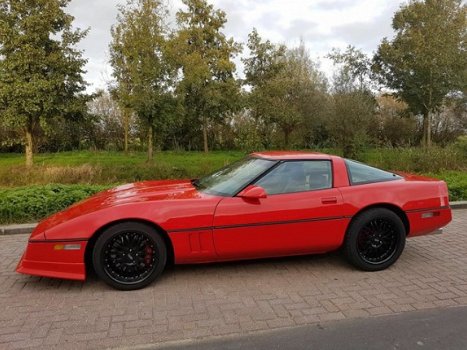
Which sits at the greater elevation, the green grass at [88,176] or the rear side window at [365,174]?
the rear side window at [365,174]

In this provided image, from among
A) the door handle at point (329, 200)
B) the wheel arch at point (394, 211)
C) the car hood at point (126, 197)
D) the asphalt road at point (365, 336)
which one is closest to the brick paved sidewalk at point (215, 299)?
the asphalt road at point (365, 336)

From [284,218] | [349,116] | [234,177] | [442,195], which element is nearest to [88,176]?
[234,177]

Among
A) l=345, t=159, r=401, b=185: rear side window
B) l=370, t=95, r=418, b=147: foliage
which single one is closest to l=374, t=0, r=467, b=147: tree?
l=370, t=95, r=418, b=147: foliage

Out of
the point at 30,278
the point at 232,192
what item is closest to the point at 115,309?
the point at 30,278

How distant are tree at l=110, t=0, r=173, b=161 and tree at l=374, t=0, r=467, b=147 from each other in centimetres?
Result: 935

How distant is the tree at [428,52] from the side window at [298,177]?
42.3ft

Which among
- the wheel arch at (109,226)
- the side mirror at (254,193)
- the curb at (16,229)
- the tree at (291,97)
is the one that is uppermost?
the tree at (291,97)

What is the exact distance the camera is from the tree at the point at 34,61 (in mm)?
12602

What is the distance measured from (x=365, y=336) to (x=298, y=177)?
1809 mm

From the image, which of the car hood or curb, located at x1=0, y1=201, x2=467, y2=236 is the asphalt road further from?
curb, located at x1=0, y1=201, x2=467, y2=236

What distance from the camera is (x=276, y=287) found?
13.2 feet

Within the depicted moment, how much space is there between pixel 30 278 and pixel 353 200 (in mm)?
3453

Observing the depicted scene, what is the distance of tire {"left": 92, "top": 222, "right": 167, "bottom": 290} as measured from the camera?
387 centimetres

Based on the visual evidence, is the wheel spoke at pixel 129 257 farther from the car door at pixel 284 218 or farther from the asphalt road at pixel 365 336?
the asphalt road at pixel 365 336
